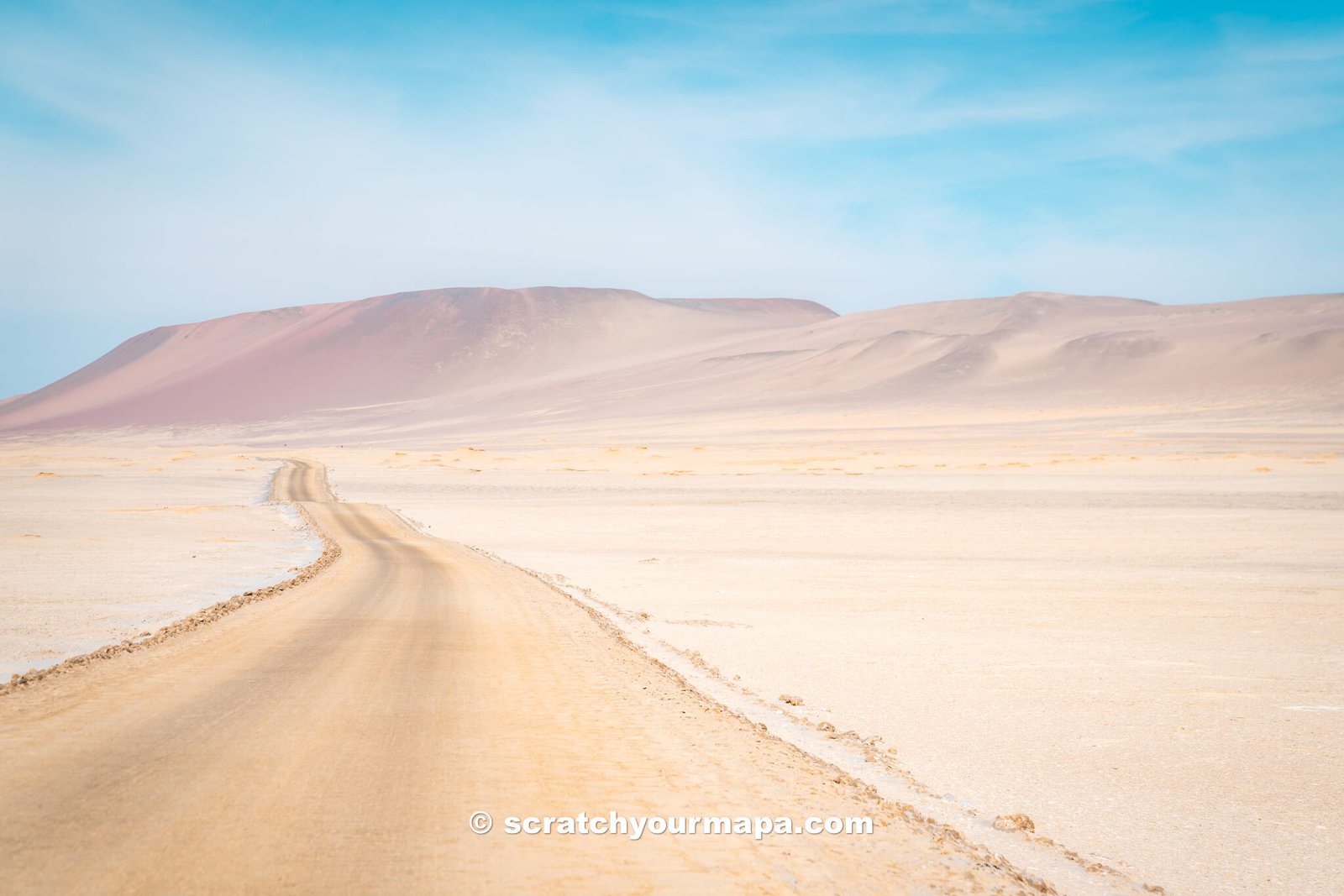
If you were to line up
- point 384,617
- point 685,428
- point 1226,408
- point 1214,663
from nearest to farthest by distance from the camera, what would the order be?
1. point 1214,663
2. point 384,617
3. point 1226,408
4. point 685,428

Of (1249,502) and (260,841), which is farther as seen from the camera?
(1249,502)

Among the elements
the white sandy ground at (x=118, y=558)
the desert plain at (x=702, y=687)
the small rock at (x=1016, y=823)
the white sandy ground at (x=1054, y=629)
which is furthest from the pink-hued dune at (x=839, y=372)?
the small rock at (x=1016, y=823)

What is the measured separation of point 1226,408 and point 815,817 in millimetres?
99638

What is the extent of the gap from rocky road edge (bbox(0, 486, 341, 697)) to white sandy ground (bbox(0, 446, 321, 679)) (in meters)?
0.28

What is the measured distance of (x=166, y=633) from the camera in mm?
10070

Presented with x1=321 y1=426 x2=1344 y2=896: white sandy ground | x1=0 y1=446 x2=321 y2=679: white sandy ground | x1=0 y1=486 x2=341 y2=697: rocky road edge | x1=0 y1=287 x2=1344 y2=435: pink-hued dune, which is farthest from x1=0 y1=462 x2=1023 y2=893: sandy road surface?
x1=0 y1=287 x2=1344 y2=435: pink-hued dune

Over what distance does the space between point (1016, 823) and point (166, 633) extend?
27.8ft

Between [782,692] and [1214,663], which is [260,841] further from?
[1214,663]

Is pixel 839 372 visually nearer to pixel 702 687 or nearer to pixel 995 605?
pixel 995 605

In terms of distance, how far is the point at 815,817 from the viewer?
5082 millimetres

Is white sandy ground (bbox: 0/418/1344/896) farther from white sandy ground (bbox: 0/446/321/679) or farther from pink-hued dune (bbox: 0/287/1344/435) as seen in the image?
pink-hued dune (bbox: 0/287/1344/435)

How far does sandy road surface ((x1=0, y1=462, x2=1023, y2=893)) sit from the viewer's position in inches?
165

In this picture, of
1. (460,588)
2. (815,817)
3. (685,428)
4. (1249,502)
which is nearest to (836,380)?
(685,428)

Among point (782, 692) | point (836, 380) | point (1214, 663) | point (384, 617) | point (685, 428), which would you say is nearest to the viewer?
point (782, 692)
